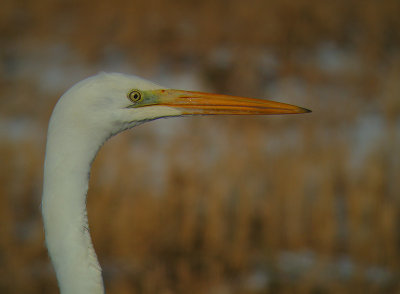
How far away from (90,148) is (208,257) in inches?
159

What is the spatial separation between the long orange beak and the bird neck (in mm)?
403

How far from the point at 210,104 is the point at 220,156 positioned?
3.32m

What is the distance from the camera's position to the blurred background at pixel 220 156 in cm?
513

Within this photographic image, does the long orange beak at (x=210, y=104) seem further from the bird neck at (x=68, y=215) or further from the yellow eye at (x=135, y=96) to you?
the bird neck at (x=68, y=215)

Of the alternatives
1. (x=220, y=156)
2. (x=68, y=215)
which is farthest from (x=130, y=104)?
(x=220, y=156)

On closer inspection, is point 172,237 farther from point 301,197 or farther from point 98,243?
point 301,197

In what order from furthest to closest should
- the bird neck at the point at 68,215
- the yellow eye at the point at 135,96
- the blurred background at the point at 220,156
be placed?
the blurred background at the point at 220,156
the yellow eye at the point at 135,96
the bird neck at the point at 68,215

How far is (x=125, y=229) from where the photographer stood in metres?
5.03

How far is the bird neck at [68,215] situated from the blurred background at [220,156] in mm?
3474

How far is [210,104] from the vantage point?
1.96m

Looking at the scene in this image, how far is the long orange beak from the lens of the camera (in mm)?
1881

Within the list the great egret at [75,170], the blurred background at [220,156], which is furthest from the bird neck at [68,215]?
the blurred background at [220,156]

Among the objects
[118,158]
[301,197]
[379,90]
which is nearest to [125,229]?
[118,158]

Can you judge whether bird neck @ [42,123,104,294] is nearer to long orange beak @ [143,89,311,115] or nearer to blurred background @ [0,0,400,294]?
long orange beak @ [143,89,311,115]
